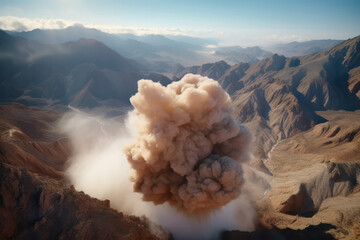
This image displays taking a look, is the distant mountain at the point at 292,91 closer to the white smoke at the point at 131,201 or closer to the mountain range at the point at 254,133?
the mountain range at the point at 254,133

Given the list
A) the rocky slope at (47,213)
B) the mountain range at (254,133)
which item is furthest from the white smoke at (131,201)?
the rocky slope at (47,213)

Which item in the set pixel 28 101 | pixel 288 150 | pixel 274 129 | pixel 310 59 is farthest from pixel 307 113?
pixel 28 101

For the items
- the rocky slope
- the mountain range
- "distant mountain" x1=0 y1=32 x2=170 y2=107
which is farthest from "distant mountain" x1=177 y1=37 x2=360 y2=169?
"distant mountain" x1=0 y1=32 x2=170 y2=107

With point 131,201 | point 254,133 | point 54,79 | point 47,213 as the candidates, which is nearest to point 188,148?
point 131,201

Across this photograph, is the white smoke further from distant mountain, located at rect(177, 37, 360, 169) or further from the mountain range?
distant mountain, located at rect(177, 37, 360, 169)

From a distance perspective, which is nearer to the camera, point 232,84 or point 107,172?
point 107,172

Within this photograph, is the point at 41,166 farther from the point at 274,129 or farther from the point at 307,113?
the point at 307,113
